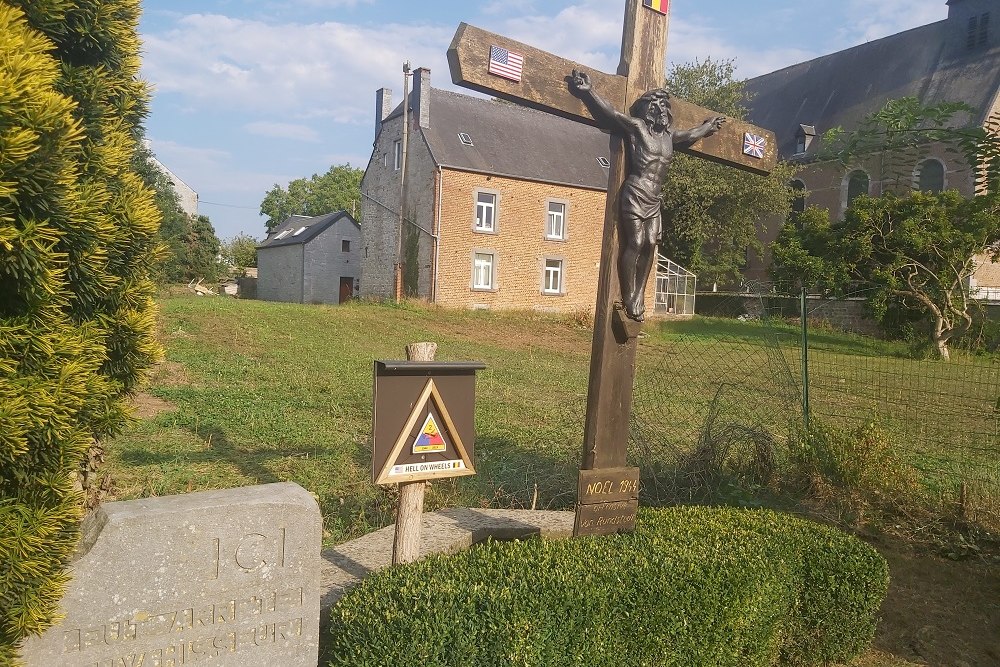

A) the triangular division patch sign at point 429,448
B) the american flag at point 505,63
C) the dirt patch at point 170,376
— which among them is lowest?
the dirt patch at point 170,376

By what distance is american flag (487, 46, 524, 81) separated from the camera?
12.8 ft

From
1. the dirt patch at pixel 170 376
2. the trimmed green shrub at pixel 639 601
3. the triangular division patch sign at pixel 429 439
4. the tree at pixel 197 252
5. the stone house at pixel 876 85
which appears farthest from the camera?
the tree at pixel 197 252

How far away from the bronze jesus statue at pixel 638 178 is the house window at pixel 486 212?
24.0m

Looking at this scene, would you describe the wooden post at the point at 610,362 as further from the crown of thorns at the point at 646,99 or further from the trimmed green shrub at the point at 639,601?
the trimmed green shrub at the point at 639,601

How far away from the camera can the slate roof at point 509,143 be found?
27.8m

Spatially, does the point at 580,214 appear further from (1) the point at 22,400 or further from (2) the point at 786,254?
(1) the point at 22,400

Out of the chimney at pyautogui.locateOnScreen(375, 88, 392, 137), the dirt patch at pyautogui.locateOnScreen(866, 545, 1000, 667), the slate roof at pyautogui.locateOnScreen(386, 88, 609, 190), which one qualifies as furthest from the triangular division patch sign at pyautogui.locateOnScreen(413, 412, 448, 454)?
the chimney at pyautogui.locateOnScreen(375, 88, 392, 137)

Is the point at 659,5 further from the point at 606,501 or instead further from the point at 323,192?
the point at 323,192

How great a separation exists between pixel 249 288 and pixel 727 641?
160 feet

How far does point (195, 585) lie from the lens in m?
2.73

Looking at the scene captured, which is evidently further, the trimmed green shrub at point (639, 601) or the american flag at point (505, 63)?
the american flag at point (505, 63)

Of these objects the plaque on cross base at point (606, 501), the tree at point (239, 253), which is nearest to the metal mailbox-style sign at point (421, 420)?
the plaque on cross base at point (606, 501)

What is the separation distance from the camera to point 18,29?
2062mm

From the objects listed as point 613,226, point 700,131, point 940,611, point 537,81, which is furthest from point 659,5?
point 940,611
